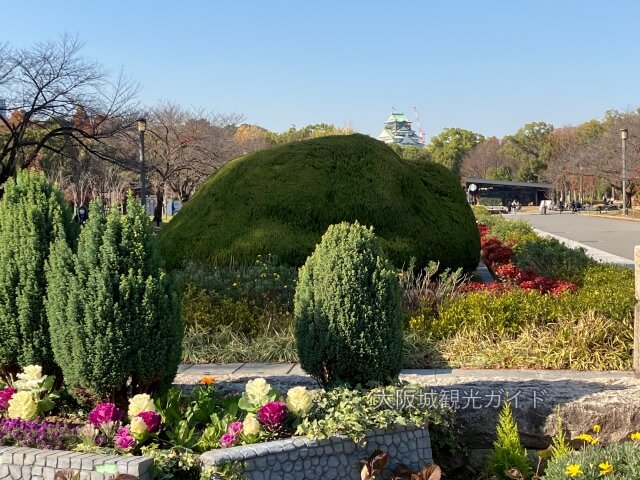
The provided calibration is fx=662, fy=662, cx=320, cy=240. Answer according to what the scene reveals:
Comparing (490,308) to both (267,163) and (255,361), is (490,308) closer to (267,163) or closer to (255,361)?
(255,361)

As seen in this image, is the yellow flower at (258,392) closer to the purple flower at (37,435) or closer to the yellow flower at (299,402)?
the yellow flower at (299,402)

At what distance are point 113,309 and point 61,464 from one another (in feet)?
2.76

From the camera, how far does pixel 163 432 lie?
3668mm

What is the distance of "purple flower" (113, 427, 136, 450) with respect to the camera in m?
3.41

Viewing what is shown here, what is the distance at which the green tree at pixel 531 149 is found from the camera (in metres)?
86.5

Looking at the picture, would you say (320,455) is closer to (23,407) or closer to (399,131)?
(23,407)

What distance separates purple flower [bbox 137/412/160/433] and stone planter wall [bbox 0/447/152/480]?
0.75 ft

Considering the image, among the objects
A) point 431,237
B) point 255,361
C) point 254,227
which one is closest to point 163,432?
point 255,361

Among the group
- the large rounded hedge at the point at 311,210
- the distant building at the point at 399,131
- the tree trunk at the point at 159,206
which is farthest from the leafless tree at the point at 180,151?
the distant building at the point at 399,131

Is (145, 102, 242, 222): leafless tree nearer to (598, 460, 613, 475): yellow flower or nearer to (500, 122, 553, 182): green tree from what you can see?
(598, 460, 613, 475): yellow flower

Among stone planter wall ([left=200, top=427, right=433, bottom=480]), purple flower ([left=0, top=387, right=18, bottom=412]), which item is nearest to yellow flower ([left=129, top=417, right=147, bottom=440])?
stone planter wall ([left=200, top=427, right=433, bottom=480])

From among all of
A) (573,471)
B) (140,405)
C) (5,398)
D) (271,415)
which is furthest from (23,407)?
(573,471)

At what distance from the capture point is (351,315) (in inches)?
158

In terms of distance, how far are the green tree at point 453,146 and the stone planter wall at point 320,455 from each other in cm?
9428
